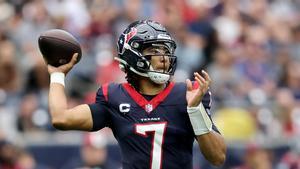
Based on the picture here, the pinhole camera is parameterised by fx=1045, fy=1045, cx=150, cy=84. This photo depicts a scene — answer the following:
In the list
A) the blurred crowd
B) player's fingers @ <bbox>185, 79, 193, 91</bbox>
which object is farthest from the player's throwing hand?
the blurred crowd

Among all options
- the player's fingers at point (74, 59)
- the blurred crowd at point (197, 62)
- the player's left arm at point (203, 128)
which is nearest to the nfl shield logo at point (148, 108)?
the player's left arm at point (203, 128)

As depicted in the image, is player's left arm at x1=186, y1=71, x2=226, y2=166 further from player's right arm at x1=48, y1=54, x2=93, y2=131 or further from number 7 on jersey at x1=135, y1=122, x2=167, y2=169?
player's right arm at x1=48, y1=54, x2=93, y2=131

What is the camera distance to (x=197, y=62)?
12672 millimetres

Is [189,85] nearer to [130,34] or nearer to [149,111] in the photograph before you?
[149,111]

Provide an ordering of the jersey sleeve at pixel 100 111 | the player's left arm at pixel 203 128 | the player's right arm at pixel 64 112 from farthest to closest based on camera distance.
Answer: the jersey sleeve at pixel 100 111, the player's right arm at pixel 64 112, the player's left arm at pixel 203 128

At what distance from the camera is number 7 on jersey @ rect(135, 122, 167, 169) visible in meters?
5.90

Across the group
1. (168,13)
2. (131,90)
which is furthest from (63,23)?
(131,90)

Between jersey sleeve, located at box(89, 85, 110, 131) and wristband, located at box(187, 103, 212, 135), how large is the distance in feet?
1.79

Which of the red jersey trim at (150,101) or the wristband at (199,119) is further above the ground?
the red jersey trim at (150,101)

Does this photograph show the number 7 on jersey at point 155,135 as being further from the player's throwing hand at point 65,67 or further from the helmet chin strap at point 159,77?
the player's throwing hand at point 65,67

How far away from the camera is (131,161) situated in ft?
19.5

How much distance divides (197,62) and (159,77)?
267 inches

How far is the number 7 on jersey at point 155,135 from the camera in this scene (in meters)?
5.90

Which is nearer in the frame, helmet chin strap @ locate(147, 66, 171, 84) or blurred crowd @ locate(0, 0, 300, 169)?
helmet chin strap @ locate(147, 66, 171, 84)
